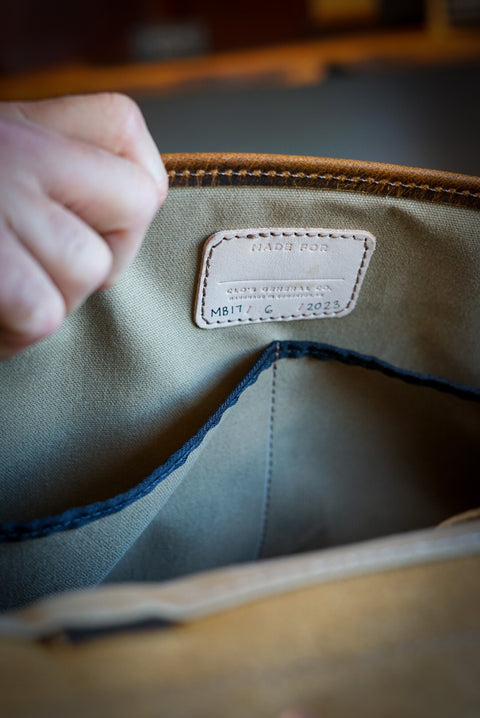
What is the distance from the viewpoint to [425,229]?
1.22 feet

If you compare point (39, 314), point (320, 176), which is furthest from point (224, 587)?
point (320, 176)

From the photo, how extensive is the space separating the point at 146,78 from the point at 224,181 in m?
1.18

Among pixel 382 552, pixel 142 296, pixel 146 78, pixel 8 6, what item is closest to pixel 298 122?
pixel 146 78

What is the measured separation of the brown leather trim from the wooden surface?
812 millimetres

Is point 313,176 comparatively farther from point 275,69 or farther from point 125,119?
point 275,69

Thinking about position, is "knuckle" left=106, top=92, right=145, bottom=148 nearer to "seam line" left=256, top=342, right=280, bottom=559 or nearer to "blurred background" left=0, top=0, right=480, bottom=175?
"seam line" left=256, top=342, right=280, bottom=559

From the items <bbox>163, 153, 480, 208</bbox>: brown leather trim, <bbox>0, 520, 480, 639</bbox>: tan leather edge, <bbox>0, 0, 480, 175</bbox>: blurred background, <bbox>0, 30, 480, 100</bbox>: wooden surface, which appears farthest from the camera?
<bbox>0, 30, 480, 100</bbox>: wooden surface

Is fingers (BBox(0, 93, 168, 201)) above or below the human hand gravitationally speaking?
above

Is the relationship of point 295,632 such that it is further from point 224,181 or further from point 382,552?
point 224,181

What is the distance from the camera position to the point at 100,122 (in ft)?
0.92

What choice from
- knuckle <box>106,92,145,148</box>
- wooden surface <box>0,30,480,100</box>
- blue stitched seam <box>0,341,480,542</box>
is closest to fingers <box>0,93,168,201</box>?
knuckle <box>106,92,145,148</box>

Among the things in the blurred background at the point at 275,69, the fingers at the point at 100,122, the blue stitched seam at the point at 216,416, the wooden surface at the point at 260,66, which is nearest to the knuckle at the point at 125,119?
the fingers at the point at 100,122

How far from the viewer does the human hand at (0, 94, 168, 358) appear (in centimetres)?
24

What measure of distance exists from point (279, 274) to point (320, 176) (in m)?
0.06
